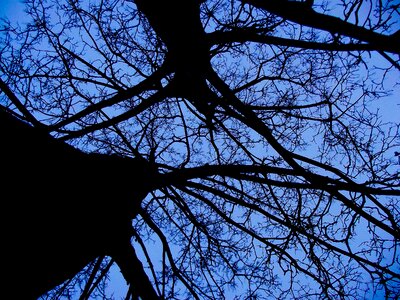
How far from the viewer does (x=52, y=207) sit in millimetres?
1627

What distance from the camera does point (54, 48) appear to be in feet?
12.7

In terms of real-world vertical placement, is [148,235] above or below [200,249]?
above

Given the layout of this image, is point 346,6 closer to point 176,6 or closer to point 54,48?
point 176,6

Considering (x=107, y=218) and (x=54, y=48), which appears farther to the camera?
(x=54, y=48)

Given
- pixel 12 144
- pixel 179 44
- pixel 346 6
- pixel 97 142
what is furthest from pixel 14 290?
pixel 346 6

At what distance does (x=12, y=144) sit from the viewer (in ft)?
5.94

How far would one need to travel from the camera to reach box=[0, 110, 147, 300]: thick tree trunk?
136 centimetres

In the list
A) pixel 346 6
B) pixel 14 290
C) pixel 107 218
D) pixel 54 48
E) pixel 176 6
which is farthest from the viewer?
pixel 54 48

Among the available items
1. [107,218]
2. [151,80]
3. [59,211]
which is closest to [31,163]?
[59,211]

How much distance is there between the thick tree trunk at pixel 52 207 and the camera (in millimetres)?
1359

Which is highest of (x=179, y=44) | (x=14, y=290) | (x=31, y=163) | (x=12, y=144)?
(x=179, y=44)

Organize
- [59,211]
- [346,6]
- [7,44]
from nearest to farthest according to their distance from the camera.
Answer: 1. [59,211]
2. [346,6]
3. [7,44]

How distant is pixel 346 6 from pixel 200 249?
13.3 feet

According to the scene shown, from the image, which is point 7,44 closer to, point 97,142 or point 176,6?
point 97,142
